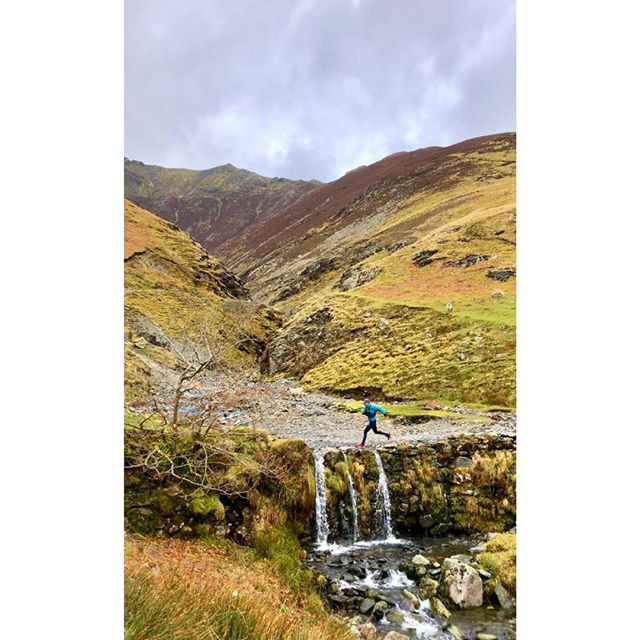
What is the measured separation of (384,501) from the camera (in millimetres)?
7000

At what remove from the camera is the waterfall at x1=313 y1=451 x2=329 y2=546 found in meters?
6.35

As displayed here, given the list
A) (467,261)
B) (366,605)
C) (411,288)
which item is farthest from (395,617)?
(467,261)

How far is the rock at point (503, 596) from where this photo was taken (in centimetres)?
466

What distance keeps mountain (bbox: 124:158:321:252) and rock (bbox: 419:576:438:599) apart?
69.9 m

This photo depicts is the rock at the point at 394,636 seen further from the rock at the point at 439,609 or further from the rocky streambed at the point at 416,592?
the rock at the point at 439,609

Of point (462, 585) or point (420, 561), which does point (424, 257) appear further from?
point (462, 585)

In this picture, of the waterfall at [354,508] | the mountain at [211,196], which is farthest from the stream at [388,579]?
the mountain at [211,196]

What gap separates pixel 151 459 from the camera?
5152 millimetres

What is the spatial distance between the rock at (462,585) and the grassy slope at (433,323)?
21.4 feet

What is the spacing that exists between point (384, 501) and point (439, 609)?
2.26 meters

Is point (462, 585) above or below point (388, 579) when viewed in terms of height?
above
